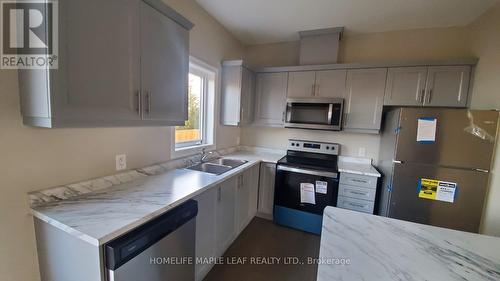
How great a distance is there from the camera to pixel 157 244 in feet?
3.51

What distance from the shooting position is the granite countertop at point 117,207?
0.87 meters

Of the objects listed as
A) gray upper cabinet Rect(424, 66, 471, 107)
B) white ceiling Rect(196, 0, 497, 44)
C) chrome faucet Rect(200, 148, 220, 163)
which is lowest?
chrome faucet Rect(200, 148, 220, 163)

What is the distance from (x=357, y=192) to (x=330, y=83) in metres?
1.41

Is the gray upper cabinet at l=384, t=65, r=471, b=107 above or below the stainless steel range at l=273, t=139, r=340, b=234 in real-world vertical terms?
above

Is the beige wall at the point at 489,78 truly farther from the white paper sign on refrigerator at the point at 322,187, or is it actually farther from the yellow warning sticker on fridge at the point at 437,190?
the white paper sign on refrigerator at the point at 322,187

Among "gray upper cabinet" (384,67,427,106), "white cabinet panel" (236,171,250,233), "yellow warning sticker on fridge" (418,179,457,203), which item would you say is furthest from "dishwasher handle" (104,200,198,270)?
"gray upper cabinet" (384,67,427,106)

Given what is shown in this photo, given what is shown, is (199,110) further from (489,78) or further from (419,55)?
(489,78)

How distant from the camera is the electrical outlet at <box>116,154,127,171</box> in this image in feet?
4.74

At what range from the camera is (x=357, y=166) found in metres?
2.59

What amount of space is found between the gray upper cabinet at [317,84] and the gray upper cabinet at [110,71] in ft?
5.62

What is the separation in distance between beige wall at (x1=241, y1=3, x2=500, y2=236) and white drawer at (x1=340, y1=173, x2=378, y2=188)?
0.57 m

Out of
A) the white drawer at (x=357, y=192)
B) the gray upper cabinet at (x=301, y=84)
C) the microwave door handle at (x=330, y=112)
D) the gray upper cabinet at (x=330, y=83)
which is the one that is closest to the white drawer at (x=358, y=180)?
the white drawer at (x=357, y=192)

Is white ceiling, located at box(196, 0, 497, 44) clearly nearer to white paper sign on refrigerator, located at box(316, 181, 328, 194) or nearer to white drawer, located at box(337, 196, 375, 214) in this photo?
white paper sign on refrigerator, located at box(316, 181, 328, 194)

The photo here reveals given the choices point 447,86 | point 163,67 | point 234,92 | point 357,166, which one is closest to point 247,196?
point 234,92
